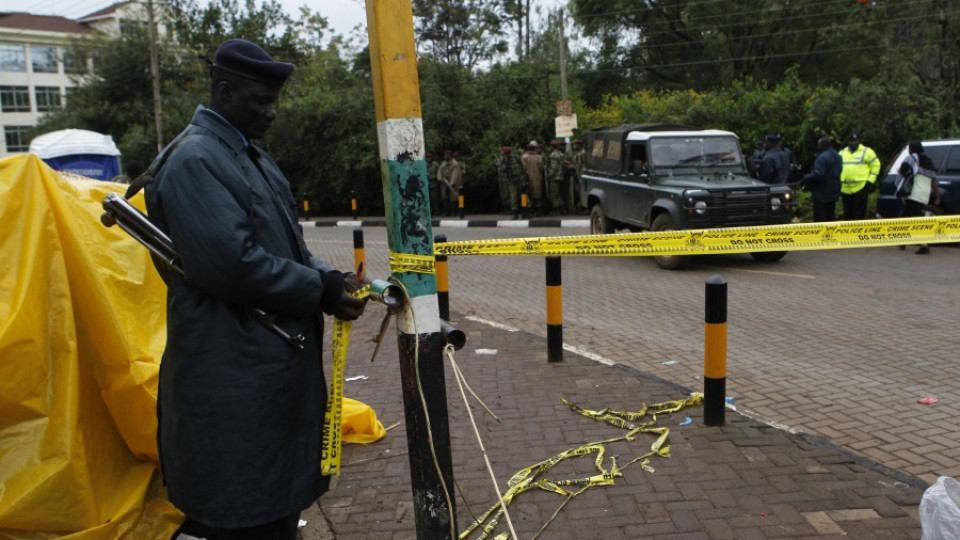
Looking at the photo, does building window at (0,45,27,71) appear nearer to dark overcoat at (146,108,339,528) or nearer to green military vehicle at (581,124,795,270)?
green military vehicle at (581,124,795,270)

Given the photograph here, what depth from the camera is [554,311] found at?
20.5 ft

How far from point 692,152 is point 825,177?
9.02 ft

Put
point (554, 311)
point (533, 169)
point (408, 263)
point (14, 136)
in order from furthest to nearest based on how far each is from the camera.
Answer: point (14, 136) < point (533, 169) < point (554, 311) < point (408, 263)

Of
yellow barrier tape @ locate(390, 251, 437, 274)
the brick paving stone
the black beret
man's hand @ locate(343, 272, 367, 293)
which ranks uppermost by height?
the black beret

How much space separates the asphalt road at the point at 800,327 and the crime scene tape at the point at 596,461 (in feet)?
2.48

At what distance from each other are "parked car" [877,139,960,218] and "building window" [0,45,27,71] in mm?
83114

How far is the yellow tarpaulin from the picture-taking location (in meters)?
3.16

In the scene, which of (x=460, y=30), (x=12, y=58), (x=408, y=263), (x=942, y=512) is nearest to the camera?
(x=408, y=263)

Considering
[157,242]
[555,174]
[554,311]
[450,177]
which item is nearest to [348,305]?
[157,242]

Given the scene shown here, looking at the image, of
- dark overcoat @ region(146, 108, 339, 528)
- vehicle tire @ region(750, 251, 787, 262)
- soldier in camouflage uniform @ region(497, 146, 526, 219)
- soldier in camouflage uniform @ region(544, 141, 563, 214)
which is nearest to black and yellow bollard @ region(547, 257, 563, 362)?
dark overcoat @ region(146, 108, 339, 528)

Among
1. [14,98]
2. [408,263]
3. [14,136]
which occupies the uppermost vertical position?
[14,98]

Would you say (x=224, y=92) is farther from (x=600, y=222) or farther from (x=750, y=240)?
(x=600, y=222)

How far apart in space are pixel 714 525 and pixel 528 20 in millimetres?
40114

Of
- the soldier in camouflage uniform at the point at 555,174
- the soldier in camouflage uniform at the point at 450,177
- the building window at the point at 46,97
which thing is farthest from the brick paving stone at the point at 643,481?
the building window at the point at 46,97
